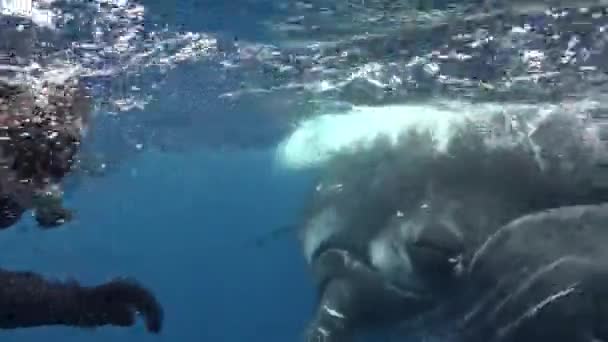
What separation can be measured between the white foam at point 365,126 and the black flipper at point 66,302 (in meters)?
8.51

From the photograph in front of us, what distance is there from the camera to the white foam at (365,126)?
52.4 feet

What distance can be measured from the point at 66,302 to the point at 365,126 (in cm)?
1297

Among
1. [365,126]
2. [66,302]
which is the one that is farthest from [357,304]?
[365,126]

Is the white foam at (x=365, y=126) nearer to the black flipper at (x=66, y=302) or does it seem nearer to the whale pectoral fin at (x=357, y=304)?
the whale pectoral fin at (x=357, y=304)

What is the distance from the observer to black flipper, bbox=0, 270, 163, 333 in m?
6.57

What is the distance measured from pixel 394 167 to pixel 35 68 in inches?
291

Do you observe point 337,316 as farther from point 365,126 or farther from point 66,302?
point 365,126

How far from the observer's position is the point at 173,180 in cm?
5231

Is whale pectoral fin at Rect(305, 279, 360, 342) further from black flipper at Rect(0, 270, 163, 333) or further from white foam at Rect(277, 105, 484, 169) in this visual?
black flipper at Rect(0, 270, 163, 333)

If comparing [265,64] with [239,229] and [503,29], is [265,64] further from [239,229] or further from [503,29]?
[239,229]

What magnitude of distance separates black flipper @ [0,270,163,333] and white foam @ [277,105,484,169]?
335 inches

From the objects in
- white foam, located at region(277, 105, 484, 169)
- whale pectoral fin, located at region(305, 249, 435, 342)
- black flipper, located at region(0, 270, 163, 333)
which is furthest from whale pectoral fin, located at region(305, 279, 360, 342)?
black flipper, located at region(0, 270, 163, 333)

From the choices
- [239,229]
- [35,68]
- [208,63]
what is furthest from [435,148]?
[239,229]

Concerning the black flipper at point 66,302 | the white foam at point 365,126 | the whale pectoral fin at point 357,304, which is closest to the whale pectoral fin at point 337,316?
the whale pectoral fin at point 357,304
